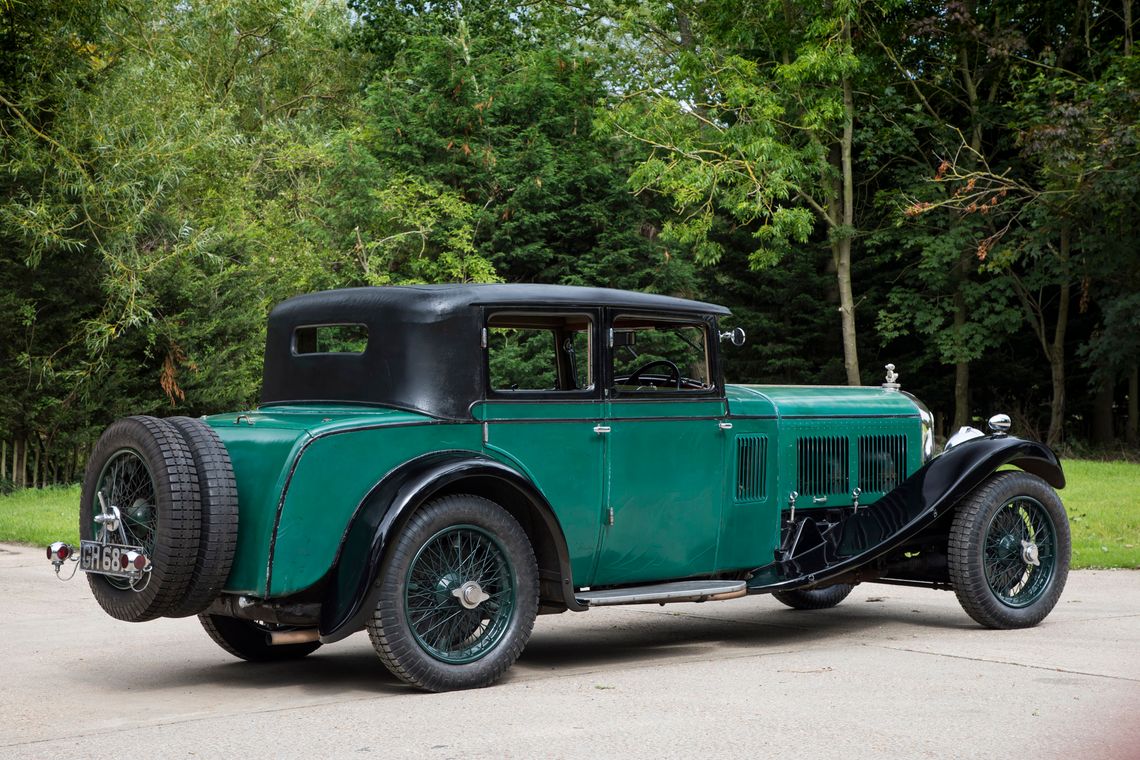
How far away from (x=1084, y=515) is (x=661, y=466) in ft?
26.0

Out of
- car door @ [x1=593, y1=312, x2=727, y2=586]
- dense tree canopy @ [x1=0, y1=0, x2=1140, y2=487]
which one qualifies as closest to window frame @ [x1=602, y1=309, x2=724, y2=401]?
car door @ [x1=593, y1=312, x2=727, y2=586]

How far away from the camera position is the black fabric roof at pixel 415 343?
6.32m

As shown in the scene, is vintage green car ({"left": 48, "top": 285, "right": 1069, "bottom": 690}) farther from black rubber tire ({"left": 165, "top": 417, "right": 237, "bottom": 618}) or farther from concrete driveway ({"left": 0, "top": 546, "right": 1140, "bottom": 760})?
concrete driveway ({"left": 0, "top": 546, "right": 1140, "bottom": 760})

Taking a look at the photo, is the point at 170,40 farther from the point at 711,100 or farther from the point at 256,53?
the point at 256,53

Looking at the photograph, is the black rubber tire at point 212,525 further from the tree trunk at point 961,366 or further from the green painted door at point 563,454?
the tree trunk at point 961,366

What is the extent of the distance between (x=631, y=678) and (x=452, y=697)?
0.97 meters

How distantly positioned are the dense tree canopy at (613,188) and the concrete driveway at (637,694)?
10955 millimetres

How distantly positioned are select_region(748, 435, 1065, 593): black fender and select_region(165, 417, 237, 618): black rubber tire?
3.06 meters

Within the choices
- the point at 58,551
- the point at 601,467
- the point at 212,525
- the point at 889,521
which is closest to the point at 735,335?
the point at 601,467

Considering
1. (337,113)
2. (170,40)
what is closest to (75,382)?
(170,40)

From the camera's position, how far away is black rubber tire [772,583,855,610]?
8.95 meters

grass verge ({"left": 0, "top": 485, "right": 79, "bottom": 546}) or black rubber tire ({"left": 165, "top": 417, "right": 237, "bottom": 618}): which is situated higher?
black rubber tire ({"left": 165, "top": 417, "right": 237, "bottom": 618})

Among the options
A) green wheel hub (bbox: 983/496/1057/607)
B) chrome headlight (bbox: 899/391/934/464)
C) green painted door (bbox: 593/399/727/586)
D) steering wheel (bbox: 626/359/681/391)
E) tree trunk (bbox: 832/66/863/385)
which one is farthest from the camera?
tree trunk (bbox: 832/66/863/385)

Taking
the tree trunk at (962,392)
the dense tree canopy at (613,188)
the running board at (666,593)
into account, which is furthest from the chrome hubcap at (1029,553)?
the tree trunk at (962,392)
